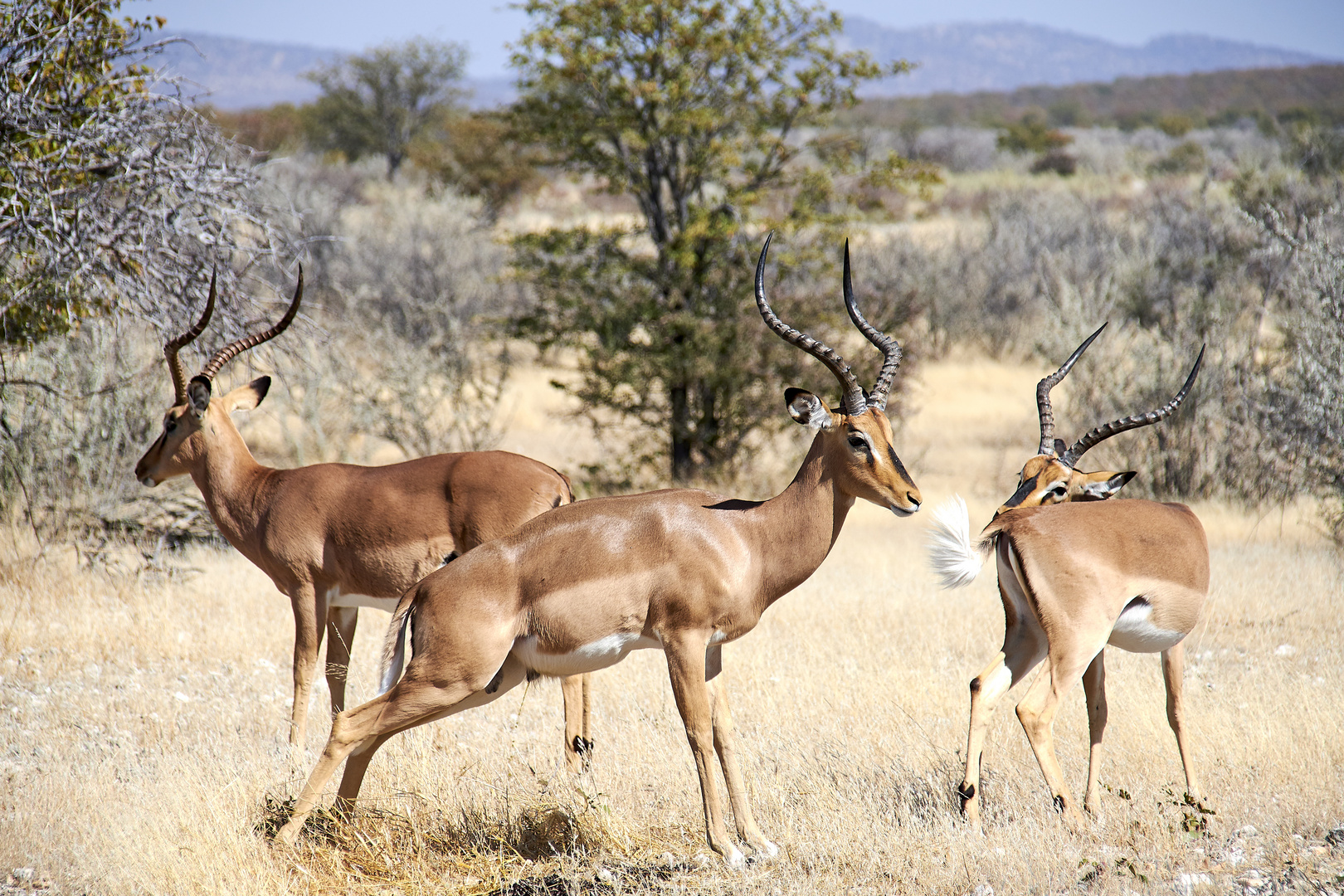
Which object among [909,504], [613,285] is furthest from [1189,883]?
[613,285]

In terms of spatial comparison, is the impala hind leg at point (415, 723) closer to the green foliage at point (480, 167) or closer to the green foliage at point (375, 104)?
the green foliage at point (480, 167)

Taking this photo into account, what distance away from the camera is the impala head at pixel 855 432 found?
14.5 feet

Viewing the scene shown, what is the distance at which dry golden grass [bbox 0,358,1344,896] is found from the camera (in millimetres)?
4414

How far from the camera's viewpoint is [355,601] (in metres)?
6.09

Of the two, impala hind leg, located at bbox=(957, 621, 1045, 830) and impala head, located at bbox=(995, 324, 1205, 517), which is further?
impala head, located at bbox=(995, 324, 1205, 517)

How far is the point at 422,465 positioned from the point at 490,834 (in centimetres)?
217

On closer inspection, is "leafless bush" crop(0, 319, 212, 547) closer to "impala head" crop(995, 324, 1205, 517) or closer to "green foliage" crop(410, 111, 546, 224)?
"impala head" crop(995, 324, 1205, 517)

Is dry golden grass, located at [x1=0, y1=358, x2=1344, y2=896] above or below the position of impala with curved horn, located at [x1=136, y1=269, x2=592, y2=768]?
below

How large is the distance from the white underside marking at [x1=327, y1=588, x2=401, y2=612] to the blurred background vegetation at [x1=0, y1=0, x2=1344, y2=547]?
277cm

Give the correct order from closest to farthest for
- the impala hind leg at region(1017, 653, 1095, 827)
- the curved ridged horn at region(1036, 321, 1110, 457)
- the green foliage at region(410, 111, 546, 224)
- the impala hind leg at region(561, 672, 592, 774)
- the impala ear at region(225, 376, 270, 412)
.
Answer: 1. the impala hind leg at region(1017, 653, 1095, 827)
2. the impala hind leg at region(561, 672, 592, 774)
3. the curved ridged horn at region(1036, 321, 1110, 457)
4. the impala ear at region(225, 376, 270, 412)
5. the green foliage at region(410, 111, 546, 224)

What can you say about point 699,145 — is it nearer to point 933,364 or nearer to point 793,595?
point 793,595

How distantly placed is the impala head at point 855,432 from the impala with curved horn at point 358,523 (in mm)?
1758

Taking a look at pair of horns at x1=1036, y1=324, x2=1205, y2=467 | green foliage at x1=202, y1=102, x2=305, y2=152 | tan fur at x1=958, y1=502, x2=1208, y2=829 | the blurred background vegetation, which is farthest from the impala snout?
green foliage at x1=202, y1=102, x2=305, y2=152

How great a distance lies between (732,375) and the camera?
13.1 m
